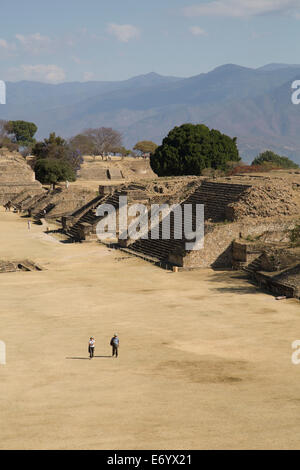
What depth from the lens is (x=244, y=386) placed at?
613 inches

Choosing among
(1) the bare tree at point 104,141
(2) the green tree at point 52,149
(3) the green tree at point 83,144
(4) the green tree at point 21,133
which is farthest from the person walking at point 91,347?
(4) the green tree at point 21,133

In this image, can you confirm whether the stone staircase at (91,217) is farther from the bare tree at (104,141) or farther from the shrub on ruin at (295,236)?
the bare tree at (104,141)

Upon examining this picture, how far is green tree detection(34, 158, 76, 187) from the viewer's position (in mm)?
74750

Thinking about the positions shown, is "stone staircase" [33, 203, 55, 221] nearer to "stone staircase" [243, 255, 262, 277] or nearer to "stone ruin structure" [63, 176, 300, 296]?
"stone ruin structure" [63, 176, 300, 296]

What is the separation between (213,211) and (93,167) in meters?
53.9

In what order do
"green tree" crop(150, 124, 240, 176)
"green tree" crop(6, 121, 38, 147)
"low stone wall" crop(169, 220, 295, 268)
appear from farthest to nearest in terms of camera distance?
"green tree" crop(6, 121, 38, 147) < "green tree" crop(150, 124, 240, 176) < "low stone wall" crop(169, 220, 295, 268)

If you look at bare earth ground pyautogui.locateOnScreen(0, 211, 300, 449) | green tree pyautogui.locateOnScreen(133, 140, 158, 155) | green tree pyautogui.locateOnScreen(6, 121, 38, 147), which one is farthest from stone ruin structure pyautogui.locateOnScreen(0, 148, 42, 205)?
bare earth ground pyautogui.locateOnScreen(0, 211, 300, 449)

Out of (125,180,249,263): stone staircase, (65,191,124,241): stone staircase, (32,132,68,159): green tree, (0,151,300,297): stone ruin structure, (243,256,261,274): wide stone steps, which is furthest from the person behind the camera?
(32,132,68,159): green tree

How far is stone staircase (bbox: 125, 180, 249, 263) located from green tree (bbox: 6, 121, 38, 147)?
7983cm

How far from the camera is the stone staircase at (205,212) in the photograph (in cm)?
3597

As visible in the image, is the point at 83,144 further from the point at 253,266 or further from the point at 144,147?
the point at 253,266

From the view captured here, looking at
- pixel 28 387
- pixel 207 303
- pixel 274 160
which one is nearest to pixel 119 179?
pixel 274 160

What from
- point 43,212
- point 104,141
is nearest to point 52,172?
point 43,212

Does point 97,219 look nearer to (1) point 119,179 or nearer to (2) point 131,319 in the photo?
(2) point 131,319
